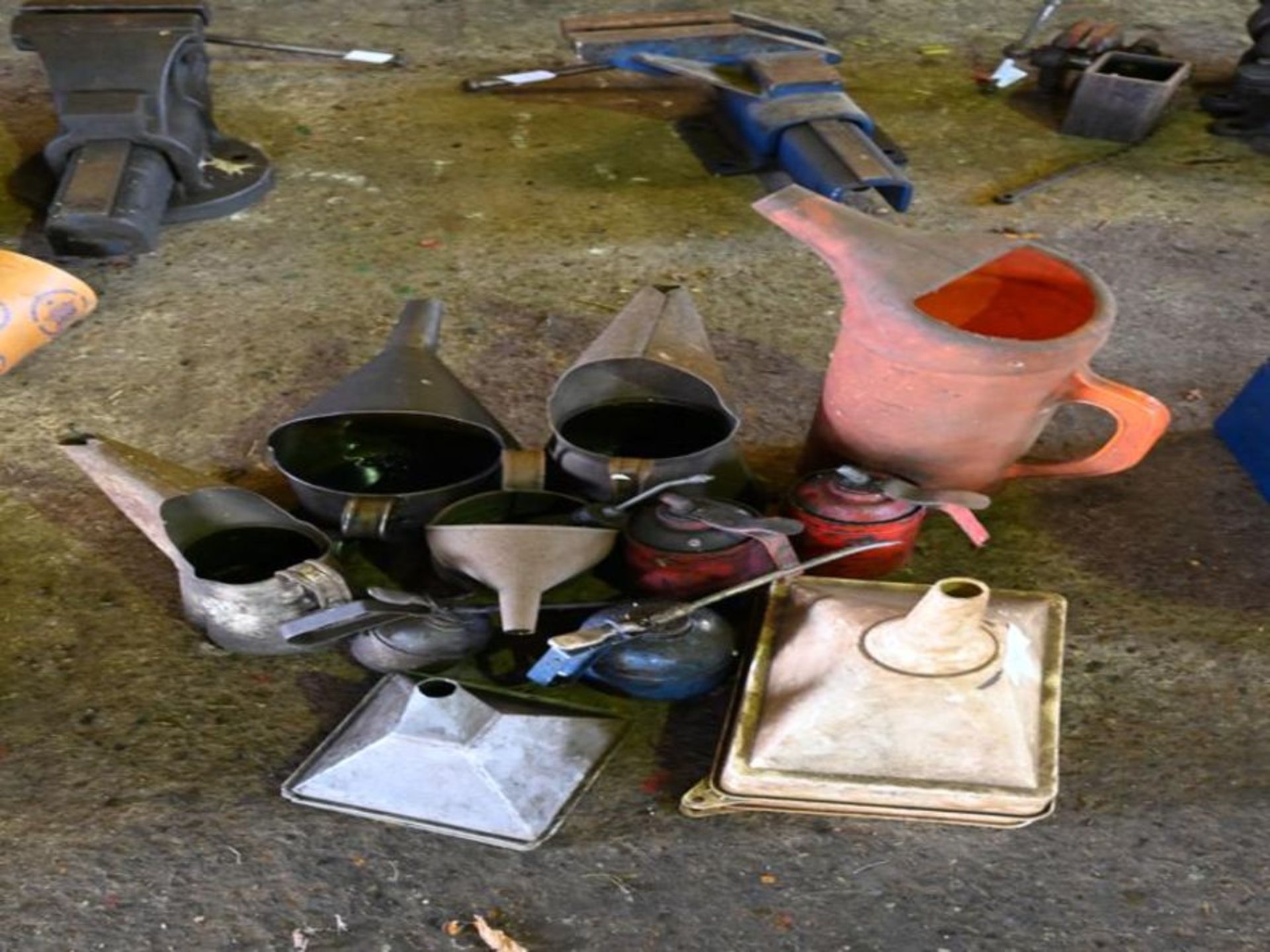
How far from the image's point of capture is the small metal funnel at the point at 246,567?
4.54 ft

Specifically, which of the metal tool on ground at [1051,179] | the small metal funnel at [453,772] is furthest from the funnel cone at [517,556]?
the metal tool on ground at [1051,179]

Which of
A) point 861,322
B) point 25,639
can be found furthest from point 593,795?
point 25,639

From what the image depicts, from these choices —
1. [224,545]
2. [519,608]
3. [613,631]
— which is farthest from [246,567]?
[613,631]

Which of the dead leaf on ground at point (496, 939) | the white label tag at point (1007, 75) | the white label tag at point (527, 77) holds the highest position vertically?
the white label tag at point (1007, 75)

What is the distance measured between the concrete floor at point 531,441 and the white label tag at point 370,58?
6 centimetres

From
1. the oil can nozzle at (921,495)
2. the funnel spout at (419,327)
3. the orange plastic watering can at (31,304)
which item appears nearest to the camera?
the oil can nozzle at (921,495)

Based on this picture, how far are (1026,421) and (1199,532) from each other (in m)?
0.39

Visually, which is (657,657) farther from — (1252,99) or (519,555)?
(1252,99)

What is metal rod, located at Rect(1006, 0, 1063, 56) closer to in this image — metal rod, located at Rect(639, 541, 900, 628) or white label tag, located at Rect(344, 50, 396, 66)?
white label tag, located at Rect(344, 50, 396, 66)

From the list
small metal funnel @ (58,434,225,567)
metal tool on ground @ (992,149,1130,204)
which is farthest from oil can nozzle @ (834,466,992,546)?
metal tool on ground @ (992,149,1130,204)

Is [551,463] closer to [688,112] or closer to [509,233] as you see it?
[509,233]

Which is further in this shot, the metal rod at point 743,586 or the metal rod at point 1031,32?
the metal rod at point 1031,32

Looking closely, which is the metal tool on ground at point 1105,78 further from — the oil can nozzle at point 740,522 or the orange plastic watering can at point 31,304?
the orange plastic watering can at point 31,304

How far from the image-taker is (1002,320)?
163 centimetres
